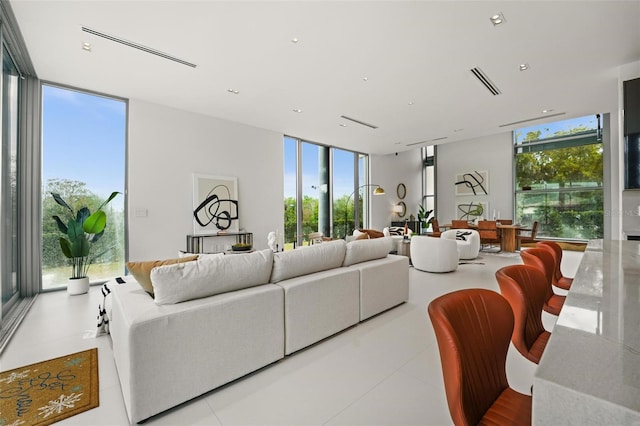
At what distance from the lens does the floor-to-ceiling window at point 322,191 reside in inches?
287

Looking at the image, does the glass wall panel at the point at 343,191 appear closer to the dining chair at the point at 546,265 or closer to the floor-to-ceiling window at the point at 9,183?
the dining chair at the point at 546,265

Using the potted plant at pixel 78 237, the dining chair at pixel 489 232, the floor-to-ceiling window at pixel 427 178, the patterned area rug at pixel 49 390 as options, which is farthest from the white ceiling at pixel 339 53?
the floor-to-ceiling window at pixel 427 178

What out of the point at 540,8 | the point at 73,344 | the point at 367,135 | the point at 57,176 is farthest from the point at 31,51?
the point at 367,135

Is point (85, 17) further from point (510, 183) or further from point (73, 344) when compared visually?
point (510, 183)

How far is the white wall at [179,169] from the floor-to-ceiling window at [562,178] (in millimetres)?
7829

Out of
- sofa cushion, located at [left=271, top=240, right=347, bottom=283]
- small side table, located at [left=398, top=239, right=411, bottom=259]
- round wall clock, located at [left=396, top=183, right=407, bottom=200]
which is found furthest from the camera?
round wall clock, located at [left=396, top=183, right=407, bottom=200]

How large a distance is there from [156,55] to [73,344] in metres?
3.25

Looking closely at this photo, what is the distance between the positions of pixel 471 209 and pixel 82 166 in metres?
10.3

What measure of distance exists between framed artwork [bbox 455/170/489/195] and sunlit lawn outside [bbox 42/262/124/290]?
9913 mm

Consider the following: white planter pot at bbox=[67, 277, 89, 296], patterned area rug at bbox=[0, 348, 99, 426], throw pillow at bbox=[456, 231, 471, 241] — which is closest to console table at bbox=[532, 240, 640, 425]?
patterned area rug at bbox=[0, 348, 99, 426]

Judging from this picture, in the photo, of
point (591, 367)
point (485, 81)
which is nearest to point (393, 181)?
point (485, 81)

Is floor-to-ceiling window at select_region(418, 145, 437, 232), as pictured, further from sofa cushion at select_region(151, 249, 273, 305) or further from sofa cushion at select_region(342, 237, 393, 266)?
sofa cushion at select_region(151, 249, 273, 305)

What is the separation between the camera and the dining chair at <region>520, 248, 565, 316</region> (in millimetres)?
2014

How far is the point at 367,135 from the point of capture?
732 centimetres
